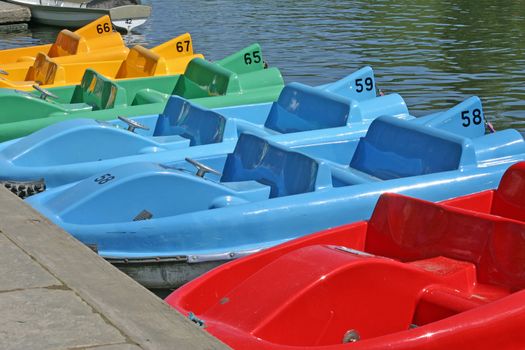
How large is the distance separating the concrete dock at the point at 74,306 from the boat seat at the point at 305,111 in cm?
345

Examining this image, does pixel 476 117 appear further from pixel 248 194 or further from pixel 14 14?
pixel 14 14

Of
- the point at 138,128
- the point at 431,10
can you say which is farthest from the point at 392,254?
the point at 431,10

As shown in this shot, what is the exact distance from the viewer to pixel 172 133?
8688 mm

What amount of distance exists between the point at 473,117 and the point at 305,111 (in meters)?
1.42

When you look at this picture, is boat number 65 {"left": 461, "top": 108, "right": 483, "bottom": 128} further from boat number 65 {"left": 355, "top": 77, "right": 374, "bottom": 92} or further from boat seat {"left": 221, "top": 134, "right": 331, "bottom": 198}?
boat seat {"left": 221, "top": 134, "right": 331, "bottom": 198}

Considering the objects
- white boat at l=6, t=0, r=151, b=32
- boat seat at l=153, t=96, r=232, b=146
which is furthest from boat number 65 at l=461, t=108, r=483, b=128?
white boat at l=6, t=0, r=151, b=32

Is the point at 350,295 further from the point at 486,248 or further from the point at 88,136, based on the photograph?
the point at 88,136

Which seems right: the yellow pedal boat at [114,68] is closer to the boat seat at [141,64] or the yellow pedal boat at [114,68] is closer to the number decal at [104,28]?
the boat seat at [141,64]

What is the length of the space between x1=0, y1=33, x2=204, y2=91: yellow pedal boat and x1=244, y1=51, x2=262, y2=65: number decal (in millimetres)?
544

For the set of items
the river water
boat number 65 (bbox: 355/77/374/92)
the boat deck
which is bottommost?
the boat deck

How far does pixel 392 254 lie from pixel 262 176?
1.68 metres

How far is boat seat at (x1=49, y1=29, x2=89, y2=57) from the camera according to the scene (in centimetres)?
1235

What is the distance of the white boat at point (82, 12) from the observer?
68.7ft

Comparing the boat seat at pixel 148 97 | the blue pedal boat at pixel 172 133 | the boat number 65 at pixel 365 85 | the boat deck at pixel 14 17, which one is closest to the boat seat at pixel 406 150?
the blue pedal boat at pixel 172 133
